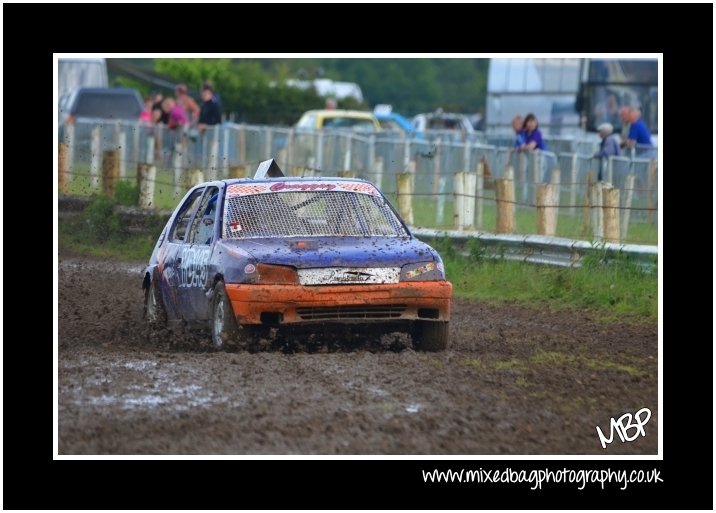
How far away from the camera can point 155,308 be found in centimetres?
1323

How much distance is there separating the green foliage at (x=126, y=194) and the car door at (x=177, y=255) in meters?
10.2

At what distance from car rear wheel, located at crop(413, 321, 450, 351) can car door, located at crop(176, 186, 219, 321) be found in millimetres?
1577

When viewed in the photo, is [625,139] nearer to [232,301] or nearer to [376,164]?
[376,164]

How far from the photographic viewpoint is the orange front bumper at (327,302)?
1117cm

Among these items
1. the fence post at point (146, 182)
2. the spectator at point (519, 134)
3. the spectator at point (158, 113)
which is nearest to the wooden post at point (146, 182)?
the fence post at point (146, 182)

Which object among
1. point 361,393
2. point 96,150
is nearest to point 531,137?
point 96,150

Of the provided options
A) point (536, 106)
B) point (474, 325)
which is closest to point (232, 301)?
point (474, 325)

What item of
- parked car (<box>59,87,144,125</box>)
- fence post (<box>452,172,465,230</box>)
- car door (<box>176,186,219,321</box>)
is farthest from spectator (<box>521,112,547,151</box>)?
parked car (<box>59,87,144,125</box>)

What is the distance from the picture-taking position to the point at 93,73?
3897 cm

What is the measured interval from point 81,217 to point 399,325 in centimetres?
1153

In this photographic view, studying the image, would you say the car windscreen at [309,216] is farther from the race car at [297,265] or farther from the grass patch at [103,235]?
the grass patch at [103,235]

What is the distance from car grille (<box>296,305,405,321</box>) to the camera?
442 inches

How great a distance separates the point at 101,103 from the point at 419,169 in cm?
1249

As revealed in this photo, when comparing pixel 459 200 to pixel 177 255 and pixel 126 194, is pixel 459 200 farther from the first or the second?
pixel 177 255
